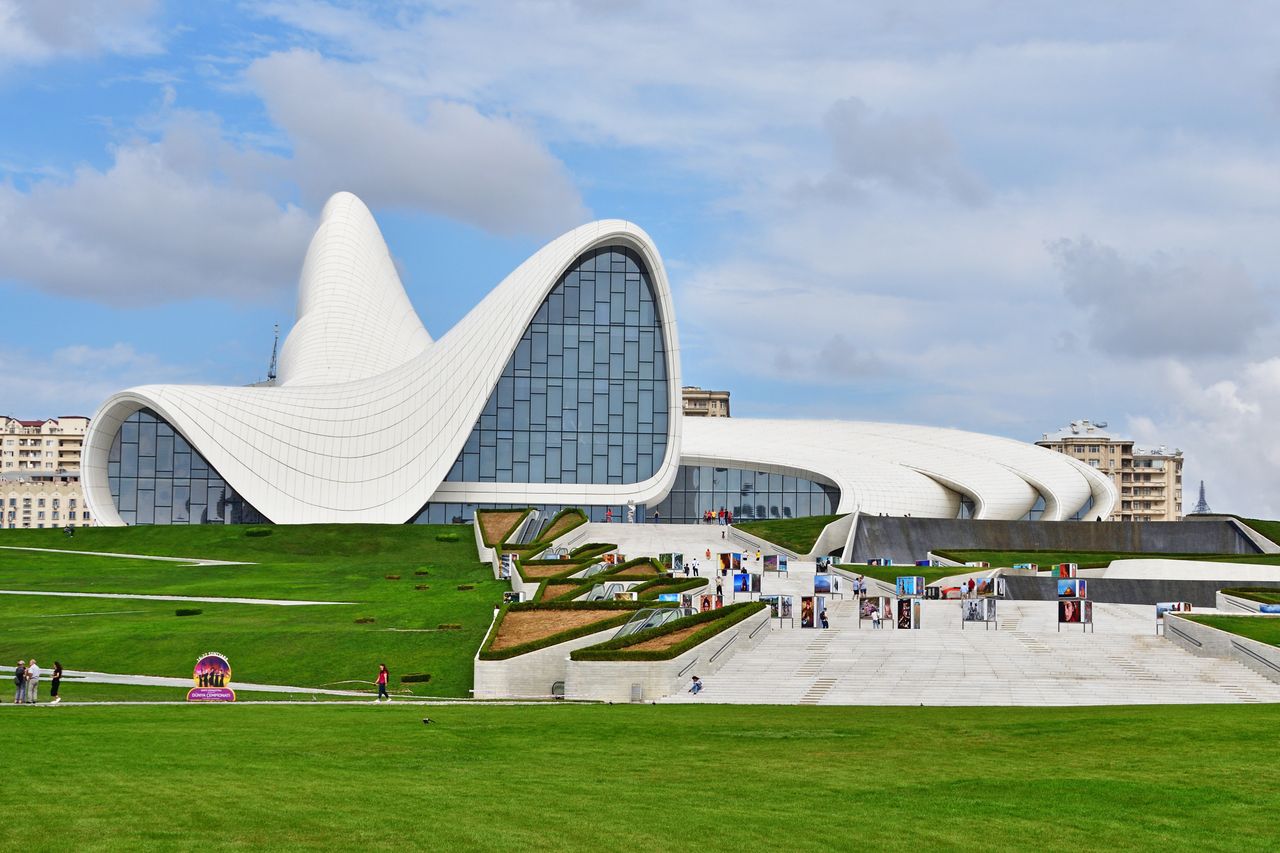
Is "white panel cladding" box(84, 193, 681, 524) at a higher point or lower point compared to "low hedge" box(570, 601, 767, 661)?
higher

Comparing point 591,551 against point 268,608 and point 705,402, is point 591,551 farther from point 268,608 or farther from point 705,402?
point 705,402

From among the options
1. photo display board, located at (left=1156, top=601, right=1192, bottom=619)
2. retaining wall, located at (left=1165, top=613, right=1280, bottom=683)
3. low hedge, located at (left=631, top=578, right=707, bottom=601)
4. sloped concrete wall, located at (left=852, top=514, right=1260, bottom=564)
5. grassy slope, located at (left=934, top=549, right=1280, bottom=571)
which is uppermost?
sloped concrete wall, located at (left=852, top=514, right=1260, bottom=564)

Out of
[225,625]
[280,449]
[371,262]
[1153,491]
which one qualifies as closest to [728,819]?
[225,625]

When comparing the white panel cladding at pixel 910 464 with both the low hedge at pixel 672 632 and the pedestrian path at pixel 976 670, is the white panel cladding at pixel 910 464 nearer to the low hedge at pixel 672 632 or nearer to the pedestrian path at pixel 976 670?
the pedestrian path at pixel 976 670

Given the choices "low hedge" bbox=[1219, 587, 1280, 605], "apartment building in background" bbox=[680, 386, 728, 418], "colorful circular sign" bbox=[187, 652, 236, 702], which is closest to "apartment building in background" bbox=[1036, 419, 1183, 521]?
"apartment building in background" bbox=[680, 386, 728, 418]

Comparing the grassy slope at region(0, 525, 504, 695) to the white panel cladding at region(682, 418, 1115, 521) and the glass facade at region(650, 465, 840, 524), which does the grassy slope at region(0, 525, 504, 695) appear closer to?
the glass facade at region(650, 465, 840, 524)

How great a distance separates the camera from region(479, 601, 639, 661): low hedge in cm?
3256

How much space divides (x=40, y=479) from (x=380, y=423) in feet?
398

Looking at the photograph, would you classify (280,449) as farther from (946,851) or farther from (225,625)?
(946,851)

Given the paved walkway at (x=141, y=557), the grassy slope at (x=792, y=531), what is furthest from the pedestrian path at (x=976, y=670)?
the paved walkway at (x=141, y=557)

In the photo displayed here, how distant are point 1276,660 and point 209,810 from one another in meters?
23.9

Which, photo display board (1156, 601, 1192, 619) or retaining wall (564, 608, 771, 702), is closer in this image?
retaining wall (564, 608, 771, 702)

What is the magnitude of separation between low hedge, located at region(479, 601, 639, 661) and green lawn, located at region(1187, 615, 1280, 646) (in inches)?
535

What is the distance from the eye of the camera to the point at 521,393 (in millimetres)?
79688
